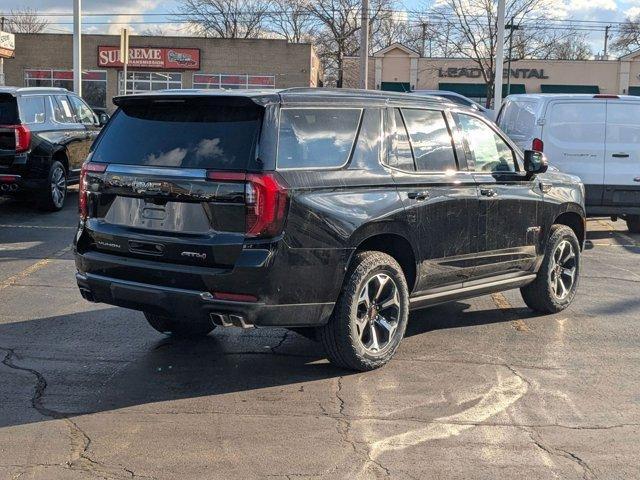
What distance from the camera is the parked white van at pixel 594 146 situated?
36.7 feet

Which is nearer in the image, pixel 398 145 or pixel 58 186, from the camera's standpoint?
pixel 398 145

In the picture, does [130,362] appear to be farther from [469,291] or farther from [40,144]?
[40,144]

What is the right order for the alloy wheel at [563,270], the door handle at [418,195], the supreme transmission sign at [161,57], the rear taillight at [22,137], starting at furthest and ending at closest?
the supreme transmission sign at [161,57] < the rear taillight at [22,137] < the alloy wheel at [563,270] < the door handle at [418,195]

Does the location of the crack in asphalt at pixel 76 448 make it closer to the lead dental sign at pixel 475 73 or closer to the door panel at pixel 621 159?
the door panel at pixel 621 159

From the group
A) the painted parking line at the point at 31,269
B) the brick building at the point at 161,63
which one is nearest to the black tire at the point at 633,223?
the painted parking line at the point at 31,269

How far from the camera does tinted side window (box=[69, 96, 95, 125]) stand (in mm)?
13961

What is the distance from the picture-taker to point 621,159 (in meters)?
11.2

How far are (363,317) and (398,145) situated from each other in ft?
4.11

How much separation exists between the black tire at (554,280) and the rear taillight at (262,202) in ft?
10.5

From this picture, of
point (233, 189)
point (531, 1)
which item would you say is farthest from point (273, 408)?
point (531, 1)

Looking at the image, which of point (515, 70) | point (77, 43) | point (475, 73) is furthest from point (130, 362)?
point (515, 70)

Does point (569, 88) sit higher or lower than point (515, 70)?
lower

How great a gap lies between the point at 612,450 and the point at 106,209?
339 cm

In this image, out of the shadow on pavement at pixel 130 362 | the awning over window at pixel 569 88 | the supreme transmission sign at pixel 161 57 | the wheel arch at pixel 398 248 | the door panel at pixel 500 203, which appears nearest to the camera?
→ the shadow on pavement at pixel 130 362
